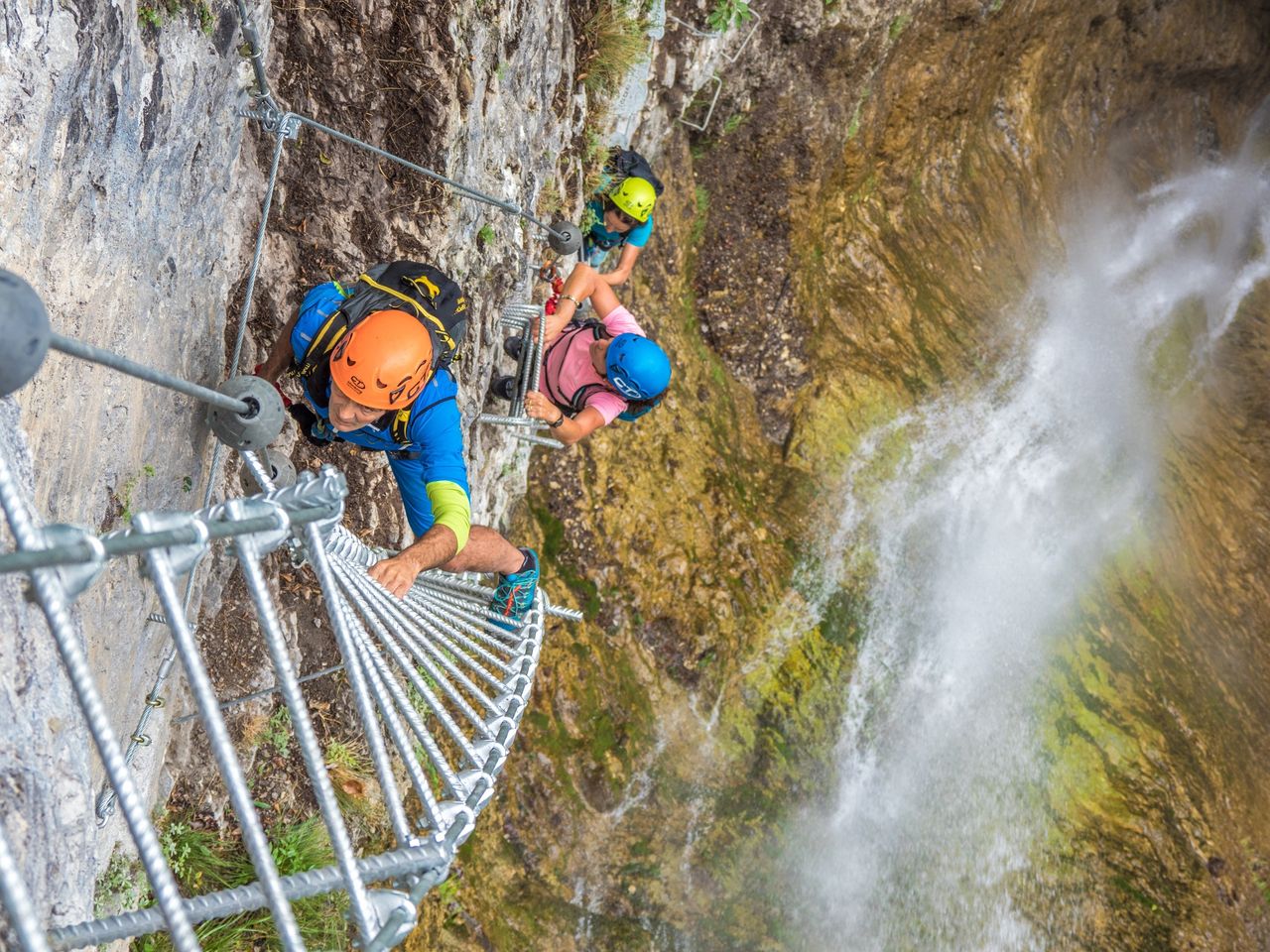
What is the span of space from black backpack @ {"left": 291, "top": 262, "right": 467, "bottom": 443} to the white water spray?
19.7 ft

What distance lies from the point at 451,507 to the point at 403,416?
46 cm

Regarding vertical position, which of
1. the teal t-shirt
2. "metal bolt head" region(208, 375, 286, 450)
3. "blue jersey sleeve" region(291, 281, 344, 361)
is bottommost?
"metal bolt head" region(208, 375, 286, 450)

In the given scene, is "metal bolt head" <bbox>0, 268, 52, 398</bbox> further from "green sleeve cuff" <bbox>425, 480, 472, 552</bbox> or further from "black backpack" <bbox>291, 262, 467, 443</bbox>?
"green sleeve cuff" <bbox>425, 480, 472, 552</bbox>

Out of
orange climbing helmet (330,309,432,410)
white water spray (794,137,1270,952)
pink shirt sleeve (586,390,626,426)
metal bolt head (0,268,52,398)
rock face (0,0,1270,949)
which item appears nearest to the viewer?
metal bolt head (0,268,52,398)

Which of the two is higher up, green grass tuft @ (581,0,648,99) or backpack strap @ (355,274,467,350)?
green grass tuft @ (581,0,648,99)

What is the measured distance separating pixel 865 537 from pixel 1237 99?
11504 mm

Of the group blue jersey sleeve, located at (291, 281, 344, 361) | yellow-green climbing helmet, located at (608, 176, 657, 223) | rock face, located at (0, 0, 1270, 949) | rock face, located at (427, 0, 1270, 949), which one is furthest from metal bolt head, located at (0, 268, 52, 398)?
yellow-green climbing helmet, located at (608, 176, 657, 223)

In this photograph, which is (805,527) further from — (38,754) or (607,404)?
(38,754)

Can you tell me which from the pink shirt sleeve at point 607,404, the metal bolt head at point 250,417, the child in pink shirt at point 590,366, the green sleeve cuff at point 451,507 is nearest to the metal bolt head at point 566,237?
the child in pink shirt at point 590,366

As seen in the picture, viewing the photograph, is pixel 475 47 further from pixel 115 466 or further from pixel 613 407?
pixel 115 466

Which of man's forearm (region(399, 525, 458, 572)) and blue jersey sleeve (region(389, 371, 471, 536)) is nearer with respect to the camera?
man's forearm (region(399, 525, 458, 572))

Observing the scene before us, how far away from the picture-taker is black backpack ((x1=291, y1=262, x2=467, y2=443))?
3469mm

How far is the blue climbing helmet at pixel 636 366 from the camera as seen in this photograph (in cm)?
521

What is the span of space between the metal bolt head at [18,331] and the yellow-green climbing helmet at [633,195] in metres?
5.77
